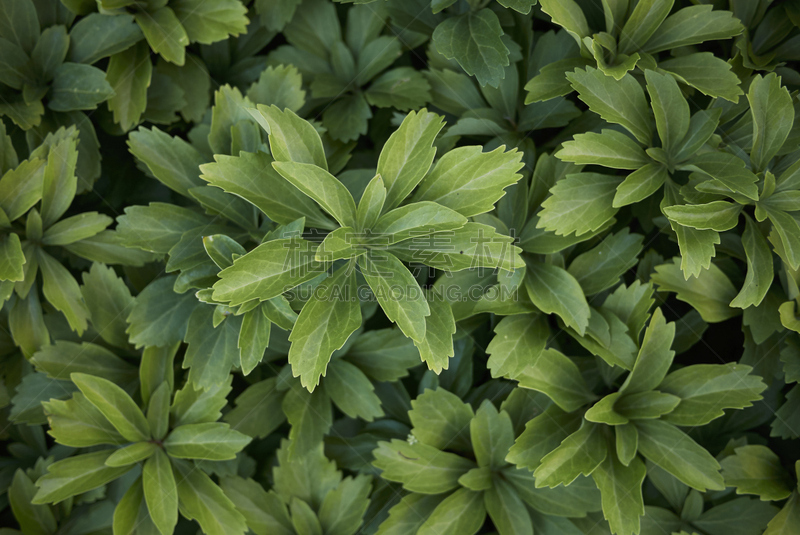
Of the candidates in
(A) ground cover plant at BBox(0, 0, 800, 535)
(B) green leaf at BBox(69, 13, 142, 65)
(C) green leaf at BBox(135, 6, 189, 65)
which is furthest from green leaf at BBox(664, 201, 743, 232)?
(B) green leaf at BBox(69, 13, 142, 65)

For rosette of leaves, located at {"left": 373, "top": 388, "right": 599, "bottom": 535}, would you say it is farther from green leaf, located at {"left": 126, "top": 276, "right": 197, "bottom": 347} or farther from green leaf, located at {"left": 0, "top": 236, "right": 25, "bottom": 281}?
green leaf, located at {"left": 0, "top": 236, "right": 25, "bottom": 281}

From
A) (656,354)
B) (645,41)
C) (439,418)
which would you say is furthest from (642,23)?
(439,418)

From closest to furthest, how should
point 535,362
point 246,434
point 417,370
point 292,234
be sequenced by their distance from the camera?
point 292,234 < point 535,362 < point 246,434 < point 417,370

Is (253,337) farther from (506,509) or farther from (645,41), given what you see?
(645,41)

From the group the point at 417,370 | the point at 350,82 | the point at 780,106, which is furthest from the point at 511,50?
the point at 417,370

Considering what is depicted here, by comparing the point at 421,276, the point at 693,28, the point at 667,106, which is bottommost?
the point at 421,276

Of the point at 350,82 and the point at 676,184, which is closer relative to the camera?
the point at 676,184

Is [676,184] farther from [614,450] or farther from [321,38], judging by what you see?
[321,38]

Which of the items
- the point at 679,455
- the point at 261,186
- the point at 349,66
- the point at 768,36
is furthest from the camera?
the point at 349,66

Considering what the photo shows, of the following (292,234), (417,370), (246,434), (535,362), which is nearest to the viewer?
(292,234)
